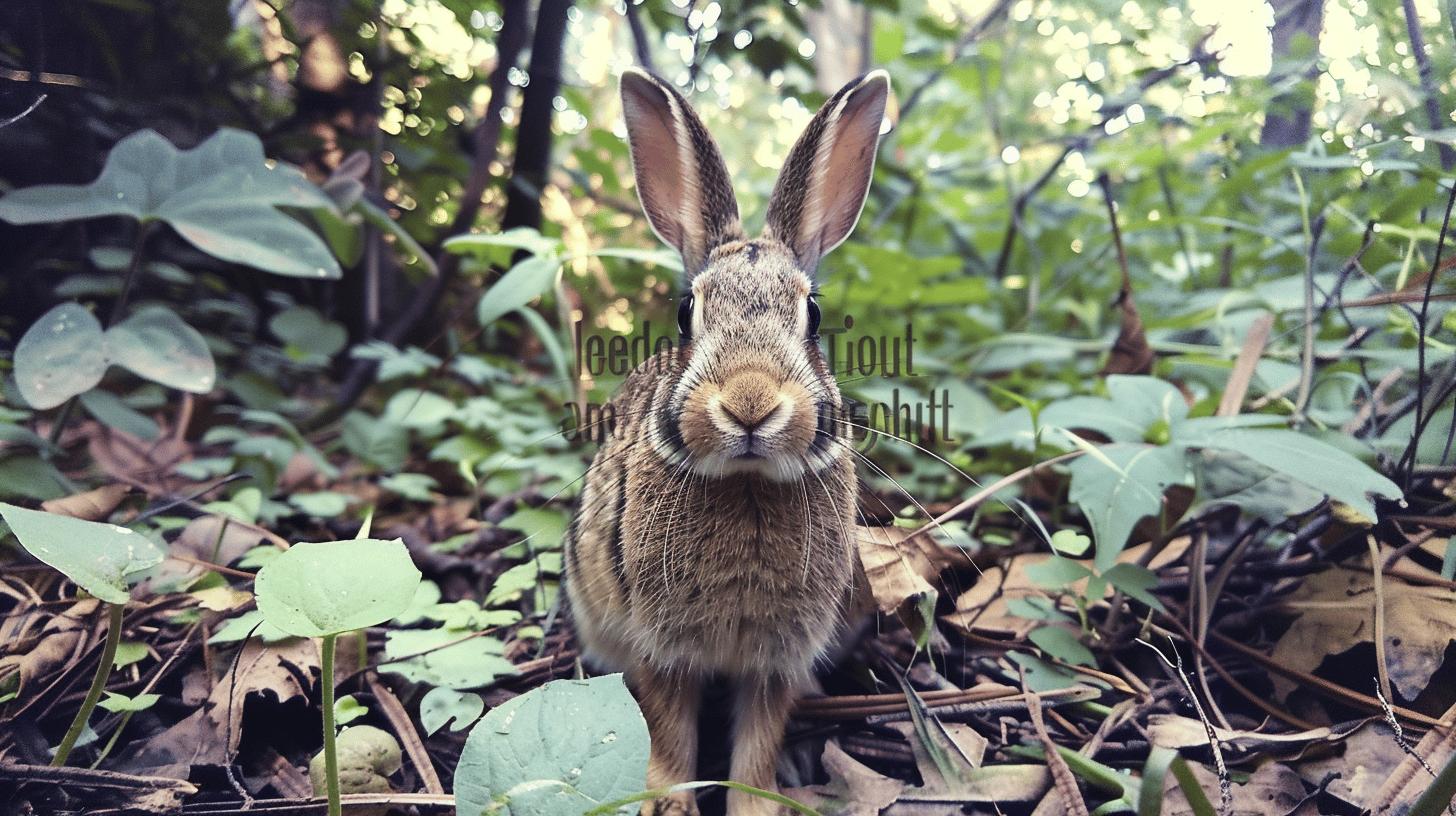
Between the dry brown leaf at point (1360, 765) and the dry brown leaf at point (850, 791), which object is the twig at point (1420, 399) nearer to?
the dry brown leaf at point (1360, 765)

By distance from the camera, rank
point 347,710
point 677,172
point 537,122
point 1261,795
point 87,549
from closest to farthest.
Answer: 1. point 87,549
2. point 1261,795
3. point 347,710
4. point 677,172
5. point 537,122

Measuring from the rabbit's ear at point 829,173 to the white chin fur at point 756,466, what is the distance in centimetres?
87

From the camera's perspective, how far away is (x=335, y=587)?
1.28m

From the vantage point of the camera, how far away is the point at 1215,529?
96.2 inches

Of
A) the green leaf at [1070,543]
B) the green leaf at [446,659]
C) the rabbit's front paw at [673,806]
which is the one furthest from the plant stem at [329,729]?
the green leaf at [1070,543]

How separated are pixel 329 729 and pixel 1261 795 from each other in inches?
71.7

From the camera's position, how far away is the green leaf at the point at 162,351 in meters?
2.19

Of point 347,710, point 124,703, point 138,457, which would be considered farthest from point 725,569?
point 138,457

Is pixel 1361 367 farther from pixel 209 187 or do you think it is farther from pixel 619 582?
pixel 209 187

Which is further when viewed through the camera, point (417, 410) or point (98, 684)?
point (417, 410)

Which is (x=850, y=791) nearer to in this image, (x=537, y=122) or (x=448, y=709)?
(x=448, y=709)

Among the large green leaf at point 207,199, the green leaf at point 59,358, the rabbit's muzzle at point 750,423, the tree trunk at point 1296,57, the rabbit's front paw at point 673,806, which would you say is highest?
the tree trunk at point 1296,57

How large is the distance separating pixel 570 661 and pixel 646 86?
1.72 m

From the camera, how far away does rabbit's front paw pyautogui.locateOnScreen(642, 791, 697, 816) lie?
66.3 inches
